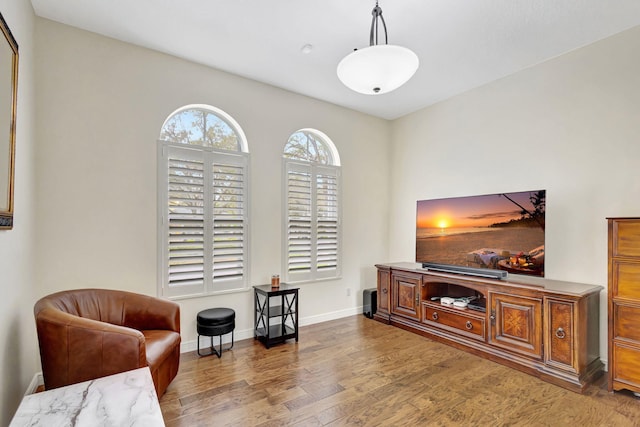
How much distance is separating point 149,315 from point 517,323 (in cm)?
330

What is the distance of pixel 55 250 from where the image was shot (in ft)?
8.88

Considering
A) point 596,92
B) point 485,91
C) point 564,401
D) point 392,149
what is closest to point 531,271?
point 564,401

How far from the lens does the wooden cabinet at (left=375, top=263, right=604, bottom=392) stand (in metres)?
2.60

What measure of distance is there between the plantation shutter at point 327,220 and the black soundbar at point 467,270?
1.24 metres

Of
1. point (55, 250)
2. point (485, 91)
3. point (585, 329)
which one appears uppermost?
point (485, 91)

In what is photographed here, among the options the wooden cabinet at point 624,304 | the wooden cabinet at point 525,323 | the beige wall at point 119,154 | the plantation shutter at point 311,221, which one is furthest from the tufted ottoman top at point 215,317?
the wooden cabinet at point 624,304

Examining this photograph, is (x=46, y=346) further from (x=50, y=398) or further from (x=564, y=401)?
(x=564, y=401)

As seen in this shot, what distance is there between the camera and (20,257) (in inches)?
85.7

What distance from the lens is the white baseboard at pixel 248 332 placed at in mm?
3297

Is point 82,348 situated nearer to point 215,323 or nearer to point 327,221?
point 215,323

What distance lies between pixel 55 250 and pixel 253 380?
2.02 m

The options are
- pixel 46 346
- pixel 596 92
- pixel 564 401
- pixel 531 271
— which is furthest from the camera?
pixel 531 271

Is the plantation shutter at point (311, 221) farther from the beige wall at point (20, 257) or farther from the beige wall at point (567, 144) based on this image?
the beige wall at point (20, 257)

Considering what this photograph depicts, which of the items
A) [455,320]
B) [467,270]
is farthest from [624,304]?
[455,320]
